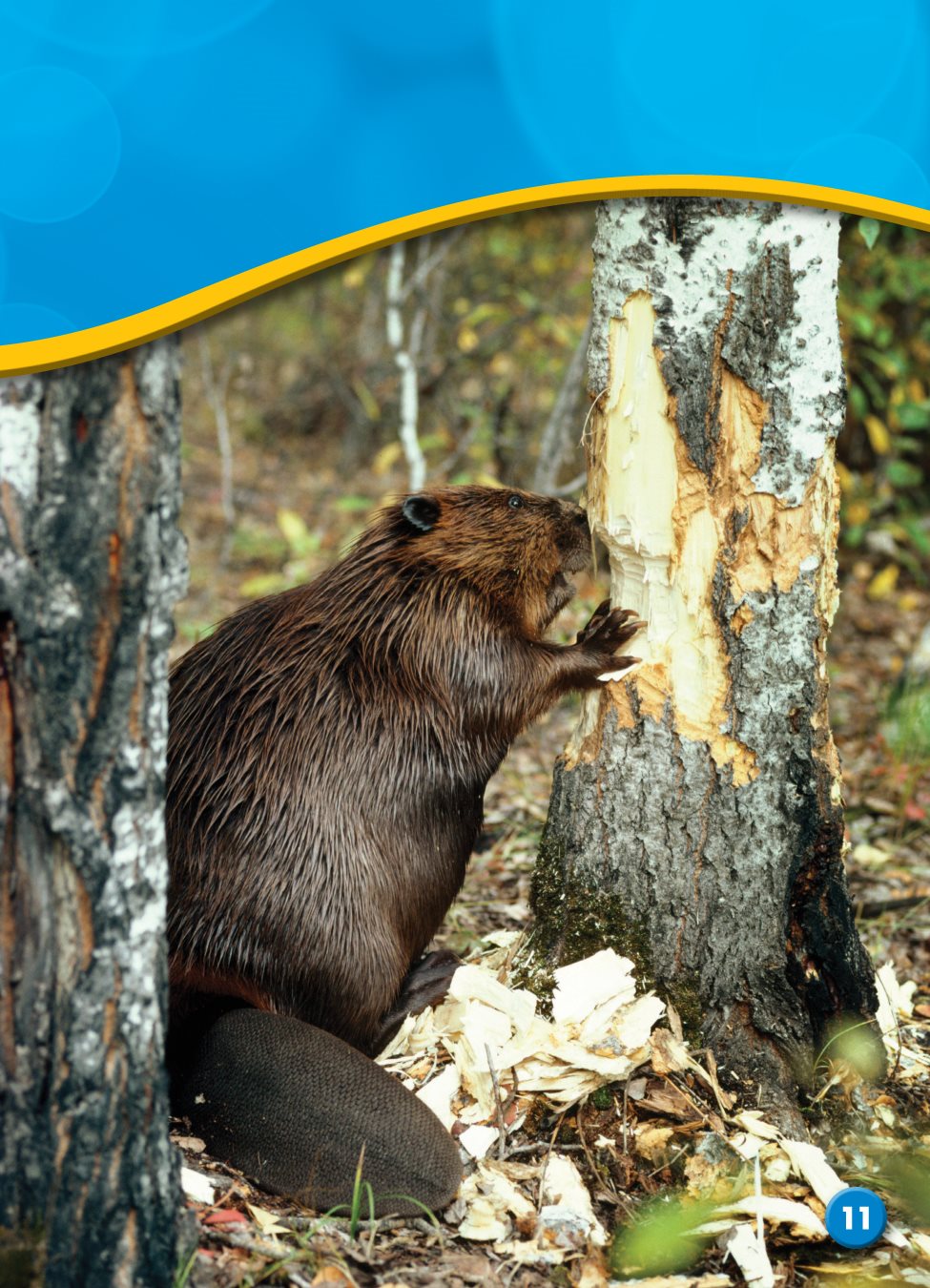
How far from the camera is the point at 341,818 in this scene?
8.60ft

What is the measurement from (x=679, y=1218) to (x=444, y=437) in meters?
5.16

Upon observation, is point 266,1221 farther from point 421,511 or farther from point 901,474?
point 901,474

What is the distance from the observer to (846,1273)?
221 centimetres

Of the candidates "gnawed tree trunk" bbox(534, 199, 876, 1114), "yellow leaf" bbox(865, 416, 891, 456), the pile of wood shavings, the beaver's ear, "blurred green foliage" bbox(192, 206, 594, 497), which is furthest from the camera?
"blurred green foliage" bbox(192, 206, 594, 497)

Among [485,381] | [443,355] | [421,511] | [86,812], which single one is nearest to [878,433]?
[485,381]

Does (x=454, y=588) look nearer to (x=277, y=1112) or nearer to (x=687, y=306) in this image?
(x=687, y=306)

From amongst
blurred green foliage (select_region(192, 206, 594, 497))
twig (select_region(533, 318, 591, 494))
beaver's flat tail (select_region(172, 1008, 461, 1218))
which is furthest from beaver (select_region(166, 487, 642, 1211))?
blurred green foliage (select_region(192, 206, 594, 497))

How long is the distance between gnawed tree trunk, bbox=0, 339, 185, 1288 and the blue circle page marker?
1.19 metres

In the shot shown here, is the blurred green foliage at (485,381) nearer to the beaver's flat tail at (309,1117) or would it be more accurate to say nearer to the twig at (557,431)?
the twig at (557,431)

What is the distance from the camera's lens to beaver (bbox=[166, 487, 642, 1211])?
2301 millimetres

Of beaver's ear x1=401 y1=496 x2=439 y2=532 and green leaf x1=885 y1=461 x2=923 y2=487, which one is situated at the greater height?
green leaf x1=885 y1=461 x2=923 y2=487

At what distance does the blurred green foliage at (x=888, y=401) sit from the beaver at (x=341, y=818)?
3.67 m

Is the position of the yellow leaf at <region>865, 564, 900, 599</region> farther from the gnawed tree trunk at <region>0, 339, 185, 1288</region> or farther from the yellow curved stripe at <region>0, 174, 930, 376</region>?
the gnawed tree trunk at <region>0, 339, 185, 1288</region>

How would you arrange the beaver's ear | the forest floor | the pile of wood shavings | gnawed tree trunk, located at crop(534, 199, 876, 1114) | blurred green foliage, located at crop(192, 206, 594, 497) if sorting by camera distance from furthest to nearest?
blurred green foliage, located at crop(192, 206, 594, 497) < the beaver's ear < gnawed tree trunk, located at crop(534, 199, 876, 1114) < the pile of wood shavings < the forest floor
